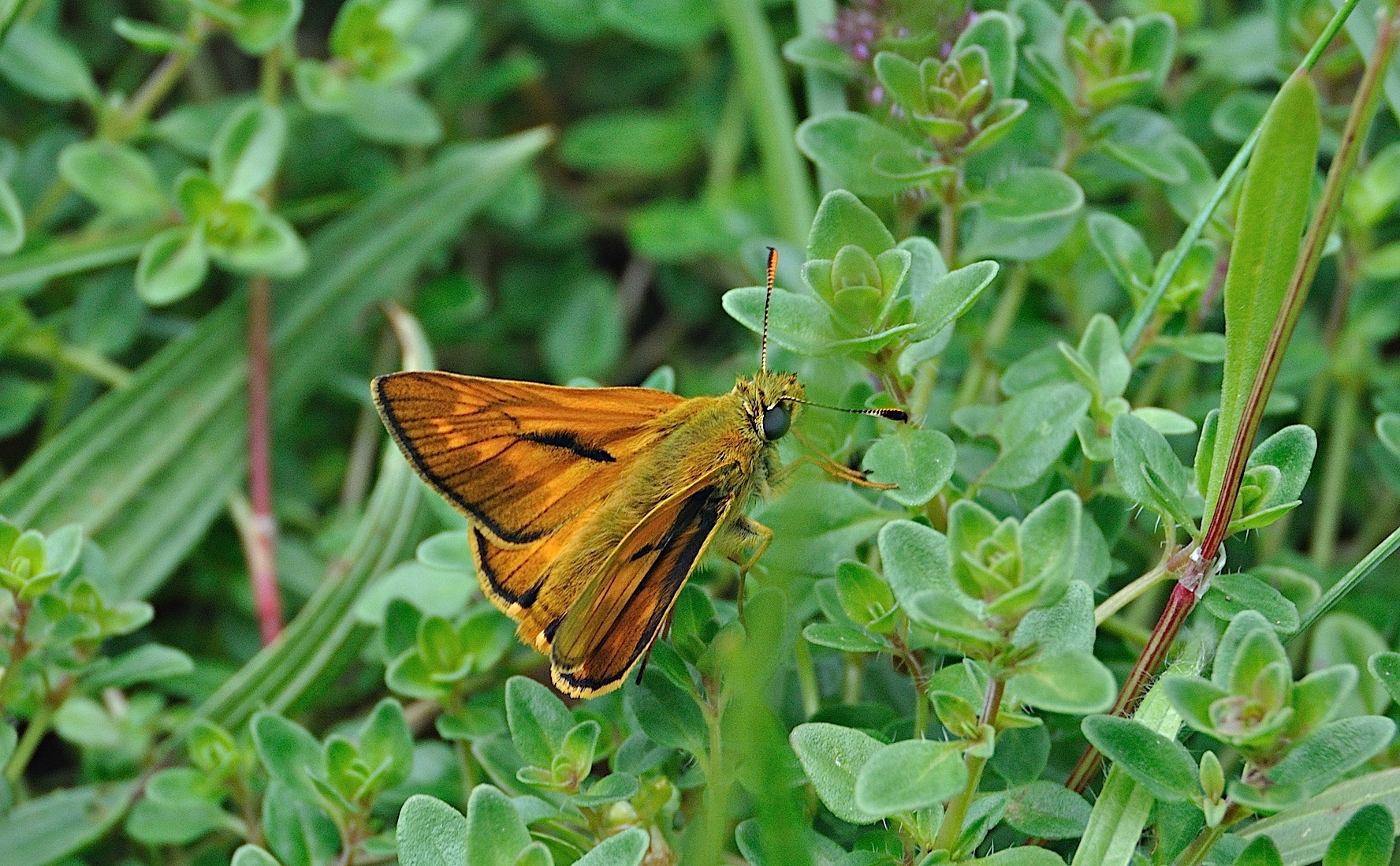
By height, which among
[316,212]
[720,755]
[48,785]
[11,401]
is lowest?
[48,785]

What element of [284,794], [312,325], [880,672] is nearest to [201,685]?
[284,794]

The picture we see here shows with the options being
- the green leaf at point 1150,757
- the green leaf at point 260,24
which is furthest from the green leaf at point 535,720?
the green leaf at point 260,24

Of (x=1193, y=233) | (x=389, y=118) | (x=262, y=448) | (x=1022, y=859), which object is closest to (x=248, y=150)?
(x=389, y=118)

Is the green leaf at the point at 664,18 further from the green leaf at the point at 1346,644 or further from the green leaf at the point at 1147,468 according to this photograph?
the green leaf at the point at 1346,644

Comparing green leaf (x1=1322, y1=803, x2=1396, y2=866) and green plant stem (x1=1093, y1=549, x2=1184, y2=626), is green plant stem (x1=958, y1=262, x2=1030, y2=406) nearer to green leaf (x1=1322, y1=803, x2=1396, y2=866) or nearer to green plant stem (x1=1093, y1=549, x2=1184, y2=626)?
green plant stem (x1=1093, y1=549, x2=1184, y2=626)

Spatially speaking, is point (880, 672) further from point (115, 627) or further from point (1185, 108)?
point (1185, 108)

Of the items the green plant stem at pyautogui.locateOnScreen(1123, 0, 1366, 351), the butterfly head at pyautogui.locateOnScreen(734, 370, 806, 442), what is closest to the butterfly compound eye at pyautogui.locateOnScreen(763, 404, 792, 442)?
the butterfly head at pyautogui.locateOnScreen(734, 370, 806, 442)

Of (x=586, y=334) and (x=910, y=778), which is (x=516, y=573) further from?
(x=586, y=334)
